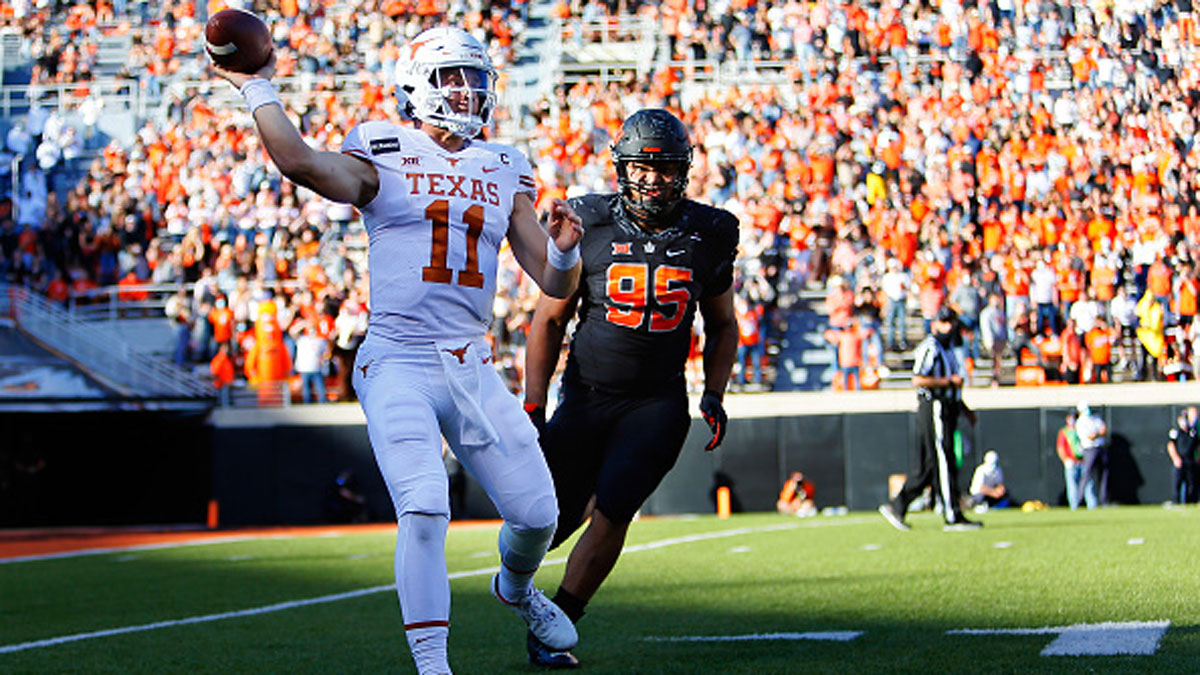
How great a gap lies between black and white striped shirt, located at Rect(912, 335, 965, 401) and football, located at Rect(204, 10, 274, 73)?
8263mm

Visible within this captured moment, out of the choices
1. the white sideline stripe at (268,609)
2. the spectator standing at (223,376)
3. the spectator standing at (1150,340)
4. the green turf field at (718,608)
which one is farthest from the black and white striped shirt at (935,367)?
the spectator standing at (223,376)

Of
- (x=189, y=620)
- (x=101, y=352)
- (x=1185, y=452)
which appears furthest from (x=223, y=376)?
(x=189, y=620)

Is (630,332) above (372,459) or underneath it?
above

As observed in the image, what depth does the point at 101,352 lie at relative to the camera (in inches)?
776

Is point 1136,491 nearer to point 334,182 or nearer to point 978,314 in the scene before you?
point 978,314

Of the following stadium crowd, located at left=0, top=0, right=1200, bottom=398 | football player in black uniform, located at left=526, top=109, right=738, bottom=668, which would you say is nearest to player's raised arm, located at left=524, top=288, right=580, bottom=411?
football player in black uniform, located at left=526, top=109, right=738, bottom=668

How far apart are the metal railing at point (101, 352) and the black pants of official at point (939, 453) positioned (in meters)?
9.82

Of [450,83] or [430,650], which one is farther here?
[450,83]

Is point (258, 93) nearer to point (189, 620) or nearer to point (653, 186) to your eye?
point (653, 186)

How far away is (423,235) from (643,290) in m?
1.20

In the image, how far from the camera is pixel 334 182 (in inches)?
179

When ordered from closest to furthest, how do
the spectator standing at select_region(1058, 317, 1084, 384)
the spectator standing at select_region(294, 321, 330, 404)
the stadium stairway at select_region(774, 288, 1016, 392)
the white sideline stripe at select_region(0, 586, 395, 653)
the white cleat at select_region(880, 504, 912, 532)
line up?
the white sideline stripe at select_region(0, 586, 395, 653)
the white cleat at select_region(880, 504, 912, 532)
the spectator standing at select_region(1058, 317, 1084, 384)
the stadium stairway at select_region(774, 288, 1016, 392)
the spectator standing at select_region(294, 321, 330, 404)

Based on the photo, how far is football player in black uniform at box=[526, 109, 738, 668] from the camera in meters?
5.69

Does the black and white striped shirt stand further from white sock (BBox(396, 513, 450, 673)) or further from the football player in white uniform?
white sock (BBox(396, 513, 450, 673))
